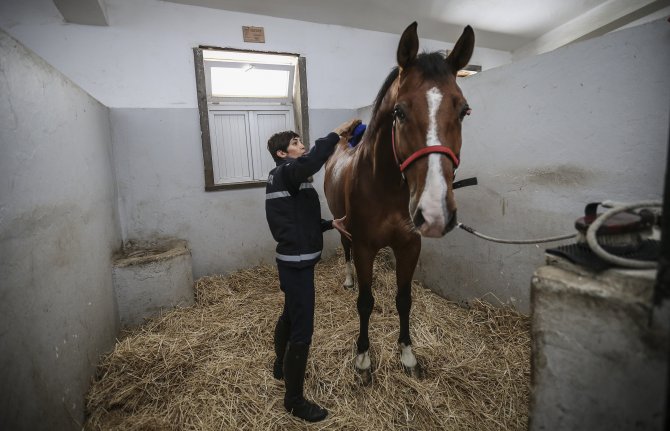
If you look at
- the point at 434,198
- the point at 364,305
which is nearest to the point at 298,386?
the point at 364,305

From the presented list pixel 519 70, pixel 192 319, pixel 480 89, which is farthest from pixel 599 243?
pixel 192 319

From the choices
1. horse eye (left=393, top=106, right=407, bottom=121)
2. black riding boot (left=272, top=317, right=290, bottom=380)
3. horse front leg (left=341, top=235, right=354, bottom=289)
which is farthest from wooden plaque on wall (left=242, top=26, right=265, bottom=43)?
black riding boot (left=272, top=317, right=290, bottom=380)

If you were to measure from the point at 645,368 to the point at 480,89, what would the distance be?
2.14m

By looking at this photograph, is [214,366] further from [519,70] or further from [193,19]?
[193,19]

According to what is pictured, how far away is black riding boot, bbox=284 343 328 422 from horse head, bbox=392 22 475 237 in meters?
0.94

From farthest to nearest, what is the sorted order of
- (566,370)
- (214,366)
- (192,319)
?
(192,319), (214,366), (566,370)

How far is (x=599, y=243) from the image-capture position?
0.82m

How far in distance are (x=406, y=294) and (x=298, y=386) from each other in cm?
88

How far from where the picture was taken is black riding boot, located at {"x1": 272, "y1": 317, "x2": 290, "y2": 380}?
1799 millimetres

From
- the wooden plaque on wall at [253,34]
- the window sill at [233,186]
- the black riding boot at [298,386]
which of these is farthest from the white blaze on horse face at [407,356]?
the wooden plaque on wall at [253,34]

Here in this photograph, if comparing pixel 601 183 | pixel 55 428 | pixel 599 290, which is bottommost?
pixel 55 428

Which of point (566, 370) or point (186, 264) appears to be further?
point (186, 264)

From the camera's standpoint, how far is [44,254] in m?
1.39

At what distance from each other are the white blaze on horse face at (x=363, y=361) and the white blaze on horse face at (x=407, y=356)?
0.73 feet
